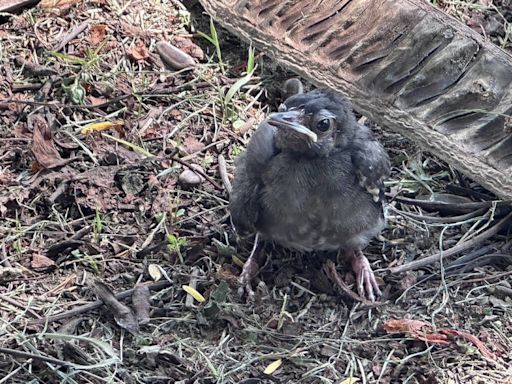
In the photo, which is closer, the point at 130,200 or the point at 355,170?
the point at 355,170

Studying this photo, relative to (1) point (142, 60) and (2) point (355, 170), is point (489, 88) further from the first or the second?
(1) point (142, 60)

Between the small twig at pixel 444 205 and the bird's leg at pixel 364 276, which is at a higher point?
the small twig at pixel 444 205

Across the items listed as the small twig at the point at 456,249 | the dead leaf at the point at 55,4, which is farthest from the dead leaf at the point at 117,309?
the dead leaf at the point at 55,4

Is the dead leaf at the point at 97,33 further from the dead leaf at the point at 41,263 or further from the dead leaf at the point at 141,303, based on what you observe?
the dead leaf at the point at 141,303

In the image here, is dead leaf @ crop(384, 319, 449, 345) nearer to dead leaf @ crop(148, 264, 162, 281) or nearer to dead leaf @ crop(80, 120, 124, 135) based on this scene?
dead leaf @ crop(148, 264, 162, 281)

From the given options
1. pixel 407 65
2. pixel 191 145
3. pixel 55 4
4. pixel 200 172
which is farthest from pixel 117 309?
pixel 55 4

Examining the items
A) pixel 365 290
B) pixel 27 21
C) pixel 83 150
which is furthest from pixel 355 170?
pixel 27 21
